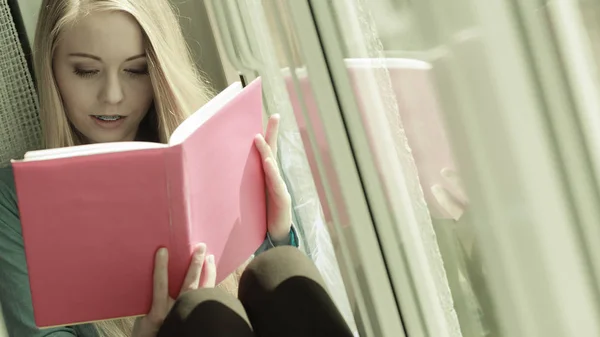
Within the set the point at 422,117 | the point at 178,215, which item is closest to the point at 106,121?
the point at 178,215

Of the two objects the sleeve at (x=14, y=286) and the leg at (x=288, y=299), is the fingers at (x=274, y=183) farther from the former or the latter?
the sleeve at (x=14, y=286)

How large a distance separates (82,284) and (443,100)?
1.78 ft

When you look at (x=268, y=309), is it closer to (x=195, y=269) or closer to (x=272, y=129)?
(x=195, y=269)

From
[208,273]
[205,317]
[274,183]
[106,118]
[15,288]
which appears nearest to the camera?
[205,317]

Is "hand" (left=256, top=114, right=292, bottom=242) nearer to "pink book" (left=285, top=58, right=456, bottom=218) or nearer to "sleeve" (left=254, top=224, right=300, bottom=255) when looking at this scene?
"sleeve" (left=254, top=224, right=300, bottom=255)

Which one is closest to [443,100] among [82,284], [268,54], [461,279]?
[461,279]

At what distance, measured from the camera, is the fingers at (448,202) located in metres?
0.64

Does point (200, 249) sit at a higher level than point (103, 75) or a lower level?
lower

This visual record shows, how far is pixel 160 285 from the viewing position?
2.87 feet

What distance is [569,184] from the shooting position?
0.49m

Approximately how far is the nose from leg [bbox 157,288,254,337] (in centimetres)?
58

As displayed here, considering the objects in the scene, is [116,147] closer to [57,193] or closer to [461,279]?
[57,193]

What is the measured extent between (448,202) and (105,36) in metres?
0.84

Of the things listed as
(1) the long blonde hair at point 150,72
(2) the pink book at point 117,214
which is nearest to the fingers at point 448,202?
(2) the pink book at point 117,214
